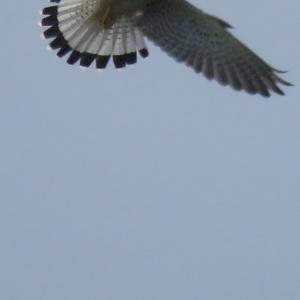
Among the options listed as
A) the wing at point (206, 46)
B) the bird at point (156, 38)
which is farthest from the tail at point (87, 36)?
the wing at point (206, 46)

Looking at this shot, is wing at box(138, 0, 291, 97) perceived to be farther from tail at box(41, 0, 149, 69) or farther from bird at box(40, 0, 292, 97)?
tail at box(41, 0, 149, 69)

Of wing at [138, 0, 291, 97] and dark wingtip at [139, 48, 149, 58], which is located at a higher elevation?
wing at [138, 0, 291, 97]

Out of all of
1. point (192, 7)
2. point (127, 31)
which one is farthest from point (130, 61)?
point (192, 7)

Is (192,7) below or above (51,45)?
above

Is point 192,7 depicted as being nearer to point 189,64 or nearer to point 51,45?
point 189,64

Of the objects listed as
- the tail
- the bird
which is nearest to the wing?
the bird

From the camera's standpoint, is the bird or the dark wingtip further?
the dark wingtip

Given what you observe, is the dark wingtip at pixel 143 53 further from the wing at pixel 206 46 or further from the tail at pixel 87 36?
the wing at pixel 206 46
